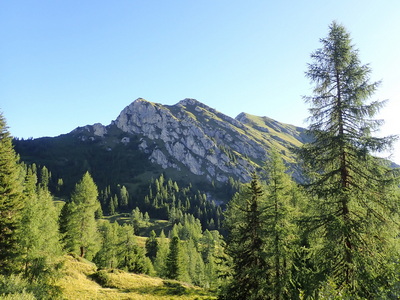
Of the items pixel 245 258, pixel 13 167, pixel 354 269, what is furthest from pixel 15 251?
pixel 354 269

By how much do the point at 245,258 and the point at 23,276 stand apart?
23.4 metres

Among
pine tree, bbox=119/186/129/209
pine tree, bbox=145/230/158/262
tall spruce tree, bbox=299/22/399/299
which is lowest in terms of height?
pine tree, bbox=145/230/158/262

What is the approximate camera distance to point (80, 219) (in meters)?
48.1

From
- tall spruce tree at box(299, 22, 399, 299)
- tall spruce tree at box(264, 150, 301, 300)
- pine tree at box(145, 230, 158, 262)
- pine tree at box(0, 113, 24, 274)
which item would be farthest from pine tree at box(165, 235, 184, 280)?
tall spruce tree at box(299, 22, 399, 299)

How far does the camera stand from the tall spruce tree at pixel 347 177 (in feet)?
42.4

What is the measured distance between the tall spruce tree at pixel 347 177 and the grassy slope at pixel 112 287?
26961 mm

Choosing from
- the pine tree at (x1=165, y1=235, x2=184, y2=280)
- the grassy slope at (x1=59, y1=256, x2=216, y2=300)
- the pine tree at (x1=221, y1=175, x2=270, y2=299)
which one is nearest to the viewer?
the pine tree at (x1=221, y1=175, x2=270, y2=299)

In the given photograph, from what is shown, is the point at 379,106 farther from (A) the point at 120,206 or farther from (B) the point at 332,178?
(A) the point at 120,206

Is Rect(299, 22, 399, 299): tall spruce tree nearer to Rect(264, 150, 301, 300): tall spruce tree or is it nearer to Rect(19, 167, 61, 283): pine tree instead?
Rect(264, 150, 301, 300): tall spruce tree

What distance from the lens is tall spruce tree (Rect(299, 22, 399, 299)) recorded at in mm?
12914

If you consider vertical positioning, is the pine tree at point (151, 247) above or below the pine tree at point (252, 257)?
below

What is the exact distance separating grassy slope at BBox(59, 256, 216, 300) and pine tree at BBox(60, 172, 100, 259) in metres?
4.20

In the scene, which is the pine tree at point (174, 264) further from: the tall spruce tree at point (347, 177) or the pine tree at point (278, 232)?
the tall spruce tree at point (347, 177)

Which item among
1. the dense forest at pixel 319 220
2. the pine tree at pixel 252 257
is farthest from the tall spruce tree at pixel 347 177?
the pine tree at pixel 252 257
